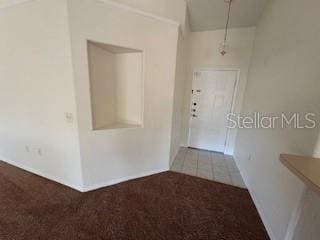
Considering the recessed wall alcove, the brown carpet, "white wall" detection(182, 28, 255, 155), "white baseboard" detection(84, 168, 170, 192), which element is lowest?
the brown carpet

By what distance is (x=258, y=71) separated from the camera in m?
2.49

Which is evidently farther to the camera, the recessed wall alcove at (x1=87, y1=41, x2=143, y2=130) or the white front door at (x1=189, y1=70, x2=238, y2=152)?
the white front door at (x1=189, y1=70, x2=238, y2=152)

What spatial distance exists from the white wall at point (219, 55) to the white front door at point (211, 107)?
0.46 feet

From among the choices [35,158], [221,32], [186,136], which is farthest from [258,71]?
[35,158]

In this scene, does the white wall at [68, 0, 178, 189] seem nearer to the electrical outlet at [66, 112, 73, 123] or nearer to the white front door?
the electrical outlet at [66, 112, 73, 123]

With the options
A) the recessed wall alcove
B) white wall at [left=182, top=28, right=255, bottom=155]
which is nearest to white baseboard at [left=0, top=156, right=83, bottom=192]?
the recessed wall alcove

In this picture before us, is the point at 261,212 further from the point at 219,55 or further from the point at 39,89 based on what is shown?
the point at 39,89

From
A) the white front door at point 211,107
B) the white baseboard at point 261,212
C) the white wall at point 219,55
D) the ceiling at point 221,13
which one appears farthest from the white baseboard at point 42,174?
the ceiling at point 221,13

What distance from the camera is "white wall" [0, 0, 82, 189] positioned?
174 centimetres

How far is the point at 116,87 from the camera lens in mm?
2430

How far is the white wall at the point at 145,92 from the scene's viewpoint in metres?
1.70

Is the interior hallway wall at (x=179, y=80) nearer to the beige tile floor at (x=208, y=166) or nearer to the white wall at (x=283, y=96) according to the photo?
the beige tile floor at (x=208, y=166)

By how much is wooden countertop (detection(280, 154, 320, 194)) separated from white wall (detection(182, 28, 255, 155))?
8.24 ft

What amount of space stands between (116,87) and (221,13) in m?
2.29
